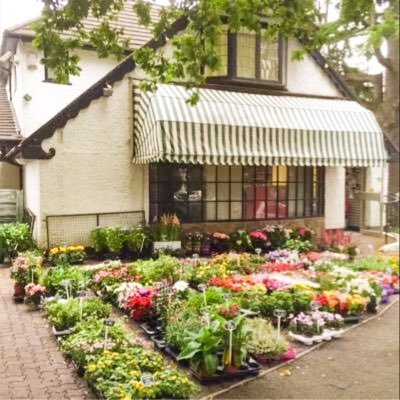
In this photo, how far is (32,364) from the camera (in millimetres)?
5969

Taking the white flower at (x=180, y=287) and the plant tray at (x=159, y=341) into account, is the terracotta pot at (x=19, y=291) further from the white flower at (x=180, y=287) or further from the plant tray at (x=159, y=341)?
the plant tray at (x=159, y=341)

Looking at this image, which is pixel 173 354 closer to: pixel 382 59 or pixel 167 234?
pixel 382 59

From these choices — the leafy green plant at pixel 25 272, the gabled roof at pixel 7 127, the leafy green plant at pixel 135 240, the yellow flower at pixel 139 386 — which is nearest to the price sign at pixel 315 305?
the yellow flower at pixel 139 386

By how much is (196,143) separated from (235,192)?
2413 mm

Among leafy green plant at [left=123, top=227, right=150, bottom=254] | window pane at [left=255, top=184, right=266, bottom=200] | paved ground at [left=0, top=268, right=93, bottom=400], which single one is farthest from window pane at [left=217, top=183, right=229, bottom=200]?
paved ground at [left=0, top=268, right=93, bottom=400]

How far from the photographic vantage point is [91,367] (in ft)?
17.6

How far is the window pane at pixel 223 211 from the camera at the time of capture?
1391cm

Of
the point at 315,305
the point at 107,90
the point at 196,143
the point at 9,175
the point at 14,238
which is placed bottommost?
the point at 315,305

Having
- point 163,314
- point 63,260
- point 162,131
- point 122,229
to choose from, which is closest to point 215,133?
point 162,131

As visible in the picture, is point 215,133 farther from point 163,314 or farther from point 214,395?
point 214,395

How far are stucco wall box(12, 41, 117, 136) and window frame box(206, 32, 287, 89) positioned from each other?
135 inches

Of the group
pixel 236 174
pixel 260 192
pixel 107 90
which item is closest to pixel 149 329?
pixel 107 90

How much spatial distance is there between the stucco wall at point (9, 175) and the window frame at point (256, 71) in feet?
18.1

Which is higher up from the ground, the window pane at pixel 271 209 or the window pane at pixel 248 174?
the window pane at pixel 248 174
